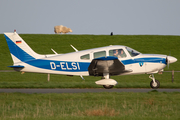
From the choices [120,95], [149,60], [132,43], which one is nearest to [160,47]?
[132,43]

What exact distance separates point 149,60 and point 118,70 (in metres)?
1.84

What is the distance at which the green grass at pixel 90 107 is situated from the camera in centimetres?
782

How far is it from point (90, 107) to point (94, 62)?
4767 mm

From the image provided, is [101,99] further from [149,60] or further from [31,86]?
[31,86]

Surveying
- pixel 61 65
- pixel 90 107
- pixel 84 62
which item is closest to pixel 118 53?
pixel 84 62

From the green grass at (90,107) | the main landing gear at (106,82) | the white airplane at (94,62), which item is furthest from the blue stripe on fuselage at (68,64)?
the green grass at (90,107)

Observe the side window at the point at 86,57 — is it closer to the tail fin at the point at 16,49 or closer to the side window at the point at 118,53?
the side window at the point at 118,53

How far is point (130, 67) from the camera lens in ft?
47.5

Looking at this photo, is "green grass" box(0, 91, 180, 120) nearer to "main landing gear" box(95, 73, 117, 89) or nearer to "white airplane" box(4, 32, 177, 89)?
"main landing gear" box(95, 73, 117, 89)

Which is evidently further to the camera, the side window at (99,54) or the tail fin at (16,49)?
the tail fin at (16,49)

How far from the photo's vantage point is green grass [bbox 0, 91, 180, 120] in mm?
7820

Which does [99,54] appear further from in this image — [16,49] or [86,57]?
[16,49]

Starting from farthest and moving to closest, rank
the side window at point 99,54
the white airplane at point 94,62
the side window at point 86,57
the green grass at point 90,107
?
the side window at point 86,57 → the white airplane at point 94,62 → the side window at point 99,54 → the green grass at point 90,107

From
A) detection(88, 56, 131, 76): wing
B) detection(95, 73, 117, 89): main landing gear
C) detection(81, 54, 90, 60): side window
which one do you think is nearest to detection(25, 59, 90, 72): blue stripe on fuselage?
detection(81, 54, 90, 60): side window
